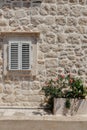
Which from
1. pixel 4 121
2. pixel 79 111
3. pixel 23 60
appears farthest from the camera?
pixel 23 60

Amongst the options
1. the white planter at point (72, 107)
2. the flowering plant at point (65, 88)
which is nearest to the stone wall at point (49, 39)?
the flowering plant at point (65, 88)

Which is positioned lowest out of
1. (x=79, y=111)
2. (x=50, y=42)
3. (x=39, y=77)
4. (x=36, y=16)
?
(x=79, y=111)

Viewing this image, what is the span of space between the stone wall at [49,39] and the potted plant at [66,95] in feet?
0.97

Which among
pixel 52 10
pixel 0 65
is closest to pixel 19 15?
pixel 52 10

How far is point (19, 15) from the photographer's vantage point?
8.65 m

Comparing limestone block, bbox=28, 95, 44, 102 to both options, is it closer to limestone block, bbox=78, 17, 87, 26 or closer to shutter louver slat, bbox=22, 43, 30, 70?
shutter louver slat, bbox=22, 43, 30, 70

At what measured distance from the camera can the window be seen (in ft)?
28.1

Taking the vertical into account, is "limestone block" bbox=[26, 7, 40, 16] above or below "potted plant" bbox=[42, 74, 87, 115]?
above

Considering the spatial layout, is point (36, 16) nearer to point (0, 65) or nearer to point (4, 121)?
point (0, 65)

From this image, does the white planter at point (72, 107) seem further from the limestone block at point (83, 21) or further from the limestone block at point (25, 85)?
the limestone block at point (83, 21)

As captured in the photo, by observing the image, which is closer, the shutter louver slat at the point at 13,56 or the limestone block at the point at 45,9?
the shutter louver slat at the point at 13,56

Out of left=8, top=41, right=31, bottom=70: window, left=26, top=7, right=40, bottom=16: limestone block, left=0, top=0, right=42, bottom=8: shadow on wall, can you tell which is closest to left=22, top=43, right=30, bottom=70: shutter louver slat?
left=8, top=41, right=31, bottom=70: window

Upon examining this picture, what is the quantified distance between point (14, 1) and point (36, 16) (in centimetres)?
80

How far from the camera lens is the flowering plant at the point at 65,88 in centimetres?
809
